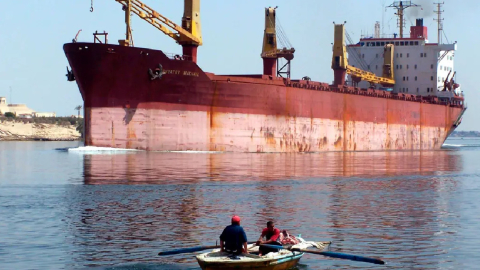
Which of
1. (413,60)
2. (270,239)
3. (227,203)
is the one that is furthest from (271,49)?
(270,239)

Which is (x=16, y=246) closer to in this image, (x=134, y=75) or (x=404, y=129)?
(x=134, y=75)

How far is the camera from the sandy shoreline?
459ft

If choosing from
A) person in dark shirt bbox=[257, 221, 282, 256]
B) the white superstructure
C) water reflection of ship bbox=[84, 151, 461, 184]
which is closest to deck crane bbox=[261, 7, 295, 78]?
water reflection of ship bbox=[84, 151, 461, 184]

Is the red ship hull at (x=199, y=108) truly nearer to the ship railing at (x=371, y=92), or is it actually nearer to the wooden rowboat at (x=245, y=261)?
the ship railing at (x=371, y=92)

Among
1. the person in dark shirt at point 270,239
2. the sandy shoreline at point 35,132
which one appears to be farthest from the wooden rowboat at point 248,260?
the sandy shoreline at point 35,132

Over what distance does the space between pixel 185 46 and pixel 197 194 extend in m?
26.0

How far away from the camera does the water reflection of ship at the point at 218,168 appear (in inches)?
1415

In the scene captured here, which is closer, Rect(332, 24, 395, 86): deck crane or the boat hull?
the boat hull

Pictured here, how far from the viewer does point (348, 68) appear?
70.9 metres

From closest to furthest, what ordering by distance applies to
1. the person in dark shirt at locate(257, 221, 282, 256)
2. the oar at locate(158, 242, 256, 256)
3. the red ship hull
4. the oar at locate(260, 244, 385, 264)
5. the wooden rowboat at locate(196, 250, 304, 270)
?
1. the wooden rowboat at locate(196, 250, 304, 270)
2. the oar at locate(260, 244, 385, 264)
3. the person in dark shirt at locate(257, 221, 282, 256)
4. the oar at locate(158, 242, 256, 256)
5. the red ship hull

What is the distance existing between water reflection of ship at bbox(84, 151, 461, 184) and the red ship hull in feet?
4.62

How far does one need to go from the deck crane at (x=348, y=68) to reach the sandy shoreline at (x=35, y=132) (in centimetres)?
7781

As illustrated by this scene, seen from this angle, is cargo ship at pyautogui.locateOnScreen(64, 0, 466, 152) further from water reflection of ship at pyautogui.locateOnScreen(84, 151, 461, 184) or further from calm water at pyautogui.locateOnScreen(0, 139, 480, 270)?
calm water at pyautogui.locateOnScreen(0, 139, 480, 270)

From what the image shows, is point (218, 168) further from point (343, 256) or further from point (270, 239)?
point (343, 256)
